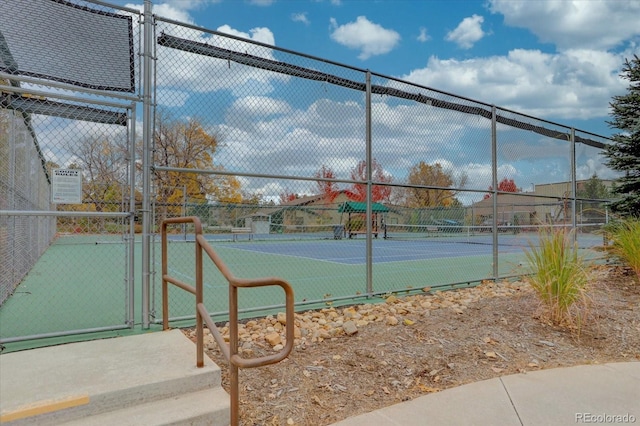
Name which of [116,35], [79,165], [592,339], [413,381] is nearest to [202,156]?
[79,165]

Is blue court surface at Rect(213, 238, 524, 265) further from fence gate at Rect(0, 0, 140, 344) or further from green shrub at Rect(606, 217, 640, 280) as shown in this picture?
fence gate at Rect(0, 0, 140, 344)

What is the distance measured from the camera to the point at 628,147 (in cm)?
905

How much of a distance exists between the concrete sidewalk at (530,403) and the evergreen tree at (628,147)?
21.4ft

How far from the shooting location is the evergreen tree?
29.1ft

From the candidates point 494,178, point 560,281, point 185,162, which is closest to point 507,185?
point 494,178

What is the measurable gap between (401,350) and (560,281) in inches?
84.7

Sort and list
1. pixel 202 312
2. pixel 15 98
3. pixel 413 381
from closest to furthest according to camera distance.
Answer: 1. pixel 202 312
2. pixel 413 381
3. pixel 15 98

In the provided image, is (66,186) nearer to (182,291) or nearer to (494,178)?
(182,291)

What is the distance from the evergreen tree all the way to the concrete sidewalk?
6520 millimetres

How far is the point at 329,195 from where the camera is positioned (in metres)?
9.22

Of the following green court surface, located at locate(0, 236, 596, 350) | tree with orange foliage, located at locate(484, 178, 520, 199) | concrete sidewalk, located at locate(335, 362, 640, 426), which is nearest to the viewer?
concrete sidewalk, located at locate(335, 362, 640, 426)

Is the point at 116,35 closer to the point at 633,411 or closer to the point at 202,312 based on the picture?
the point at 202,312

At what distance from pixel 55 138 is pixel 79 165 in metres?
0.52

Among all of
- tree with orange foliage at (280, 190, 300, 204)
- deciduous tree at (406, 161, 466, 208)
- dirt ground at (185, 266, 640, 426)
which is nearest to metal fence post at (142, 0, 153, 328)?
dirt ground at (185, 266, 640, 426)
